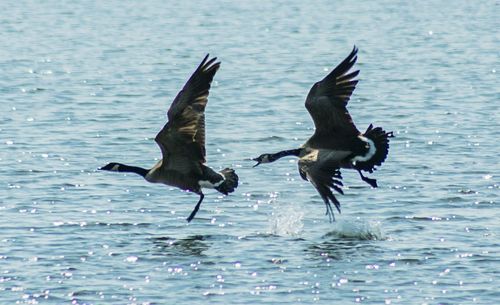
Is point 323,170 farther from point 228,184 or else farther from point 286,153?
point 286,153

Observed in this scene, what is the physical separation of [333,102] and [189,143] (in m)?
2.19

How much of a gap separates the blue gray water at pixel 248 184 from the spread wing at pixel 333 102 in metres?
1.24

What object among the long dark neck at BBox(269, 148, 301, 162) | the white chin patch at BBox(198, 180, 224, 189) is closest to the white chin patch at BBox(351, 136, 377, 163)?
the long dark neck at BBox(269, 148, 301, 162)

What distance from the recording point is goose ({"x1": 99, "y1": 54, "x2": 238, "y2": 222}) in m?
16.5

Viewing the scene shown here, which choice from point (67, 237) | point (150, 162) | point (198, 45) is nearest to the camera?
point (67, 237)

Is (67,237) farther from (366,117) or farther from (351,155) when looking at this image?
(366,117)

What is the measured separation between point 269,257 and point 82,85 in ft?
66.2

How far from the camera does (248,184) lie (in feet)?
69.8

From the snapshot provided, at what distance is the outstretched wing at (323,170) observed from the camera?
16.2 meters

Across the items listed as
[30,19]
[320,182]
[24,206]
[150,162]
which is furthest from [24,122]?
[30,19]

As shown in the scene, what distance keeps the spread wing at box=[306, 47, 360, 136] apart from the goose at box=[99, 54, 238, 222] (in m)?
1.48

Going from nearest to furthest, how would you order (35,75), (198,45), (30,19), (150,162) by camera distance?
1. (150,162)
2. (35,75)
3. (198,45)
4. (30,19)

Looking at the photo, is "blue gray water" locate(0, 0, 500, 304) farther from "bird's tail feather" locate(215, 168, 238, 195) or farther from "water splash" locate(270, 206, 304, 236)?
"bird's tail feather" locate(215, 168, 238, 195)

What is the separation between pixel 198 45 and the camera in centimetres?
4628
